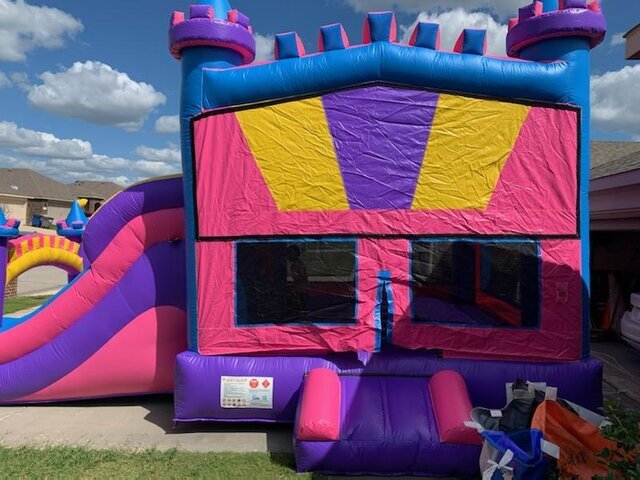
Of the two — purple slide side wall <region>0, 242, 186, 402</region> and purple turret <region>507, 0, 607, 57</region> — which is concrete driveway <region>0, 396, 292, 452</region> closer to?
purple slide side wall <region>0, 242, 186, 402</region>

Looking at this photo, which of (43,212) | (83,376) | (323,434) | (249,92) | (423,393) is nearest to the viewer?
(323,434)

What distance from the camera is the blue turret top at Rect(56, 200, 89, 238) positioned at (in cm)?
1165

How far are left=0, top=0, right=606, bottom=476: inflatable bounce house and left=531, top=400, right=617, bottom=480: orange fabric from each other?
989mm

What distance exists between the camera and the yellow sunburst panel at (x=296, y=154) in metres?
4.29

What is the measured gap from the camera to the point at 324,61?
4215 millimetres

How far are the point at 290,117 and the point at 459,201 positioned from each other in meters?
1.58

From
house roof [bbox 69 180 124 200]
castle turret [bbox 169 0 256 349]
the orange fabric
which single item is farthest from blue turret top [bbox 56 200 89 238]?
house roof [bbox 69 180 124 200]

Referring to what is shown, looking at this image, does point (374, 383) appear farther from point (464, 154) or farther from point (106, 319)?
point (106, 319)

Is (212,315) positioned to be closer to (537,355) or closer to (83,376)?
(83,376)

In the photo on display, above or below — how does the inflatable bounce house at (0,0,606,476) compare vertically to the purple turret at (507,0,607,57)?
below

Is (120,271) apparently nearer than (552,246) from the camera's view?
No

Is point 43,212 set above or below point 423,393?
above

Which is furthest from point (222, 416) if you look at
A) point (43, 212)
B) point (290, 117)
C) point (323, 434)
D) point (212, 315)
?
point (43, 212)

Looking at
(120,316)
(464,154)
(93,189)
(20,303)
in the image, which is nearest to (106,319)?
(120,316)
